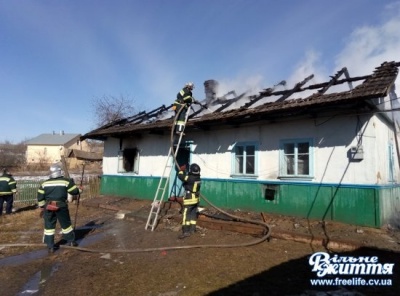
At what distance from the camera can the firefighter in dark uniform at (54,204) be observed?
689cm

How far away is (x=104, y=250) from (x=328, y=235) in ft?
16.8

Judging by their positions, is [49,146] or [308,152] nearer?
[308,152]

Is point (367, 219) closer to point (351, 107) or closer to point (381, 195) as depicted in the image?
point (381, 195)

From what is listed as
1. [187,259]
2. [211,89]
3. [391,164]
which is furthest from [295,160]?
[211,89]

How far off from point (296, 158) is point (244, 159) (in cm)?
182

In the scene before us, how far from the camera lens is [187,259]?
20.7 ft

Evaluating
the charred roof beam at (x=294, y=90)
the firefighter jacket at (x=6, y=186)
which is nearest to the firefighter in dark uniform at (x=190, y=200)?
the charred roof beam at (x=294, y=90)

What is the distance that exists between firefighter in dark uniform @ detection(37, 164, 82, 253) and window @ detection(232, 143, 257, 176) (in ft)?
17.5

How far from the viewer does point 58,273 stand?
5.72 m

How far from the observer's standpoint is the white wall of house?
26.0 feet

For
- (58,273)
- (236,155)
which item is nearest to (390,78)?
(236,155)

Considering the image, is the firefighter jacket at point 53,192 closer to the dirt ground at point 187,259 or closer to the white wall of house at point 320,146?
the dirt ground at point 187,259

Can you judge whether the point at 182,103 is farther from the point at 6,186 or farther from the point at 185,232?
the point at 6,186

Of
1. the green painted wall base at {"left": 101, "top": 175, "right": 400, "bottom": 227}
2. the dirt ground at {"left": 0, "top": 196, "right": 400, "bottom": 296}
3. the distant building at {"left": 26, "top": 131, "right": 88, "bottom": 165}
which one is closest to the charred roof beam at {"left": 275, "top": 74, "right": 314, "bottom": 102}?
the green painted wall base at {"left": 101, "top": 175, "right": 400, "bottom": 227}
